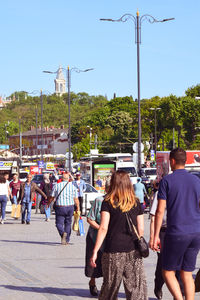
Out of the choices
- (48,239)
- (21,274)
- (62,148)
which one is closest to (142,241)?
(21,274)

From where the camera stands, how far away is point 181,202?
22.7ft

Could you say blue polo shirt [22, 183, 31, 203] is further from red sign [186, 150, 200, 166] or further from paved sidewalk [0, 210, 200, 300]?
red sign [186, 150, 200, 166]

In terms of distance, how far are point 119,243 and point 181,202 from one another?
744mm

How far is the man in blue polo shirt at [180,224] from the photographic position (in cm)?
686

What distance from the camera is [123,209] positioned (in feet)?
23.2

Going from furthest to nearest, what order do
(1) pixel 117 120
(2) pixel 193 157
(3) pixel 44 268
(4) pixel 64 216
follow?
(1) pixel 117 120 → (2) pixel 193 157 → (4) pixel 64 216 → (3) pixel 44 268

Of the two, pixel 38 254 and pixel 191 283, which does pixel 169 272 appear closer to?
pixel 191 283

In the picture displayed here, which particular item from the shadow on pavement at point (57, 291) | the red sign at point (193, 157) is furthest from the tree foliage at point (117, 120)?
the shadow on pavement at point (57, 291)

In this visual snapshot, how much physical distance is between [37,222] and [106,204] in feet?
59.0

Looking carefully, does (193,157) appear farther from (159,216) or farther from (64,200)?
(159,216)

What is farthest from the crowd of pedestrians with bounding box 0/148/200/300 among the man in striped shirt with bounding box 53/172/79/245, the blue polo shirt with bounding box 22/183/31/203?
the blue polo shirt with bounding box 22/183/31/203

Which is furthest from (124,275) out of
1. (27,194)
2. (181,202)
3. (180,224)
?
(27,194)

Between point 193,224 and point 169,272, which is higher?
point 193,224

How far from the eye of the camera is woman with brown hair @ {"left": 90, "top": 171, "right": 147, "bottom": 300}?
23.1ft
